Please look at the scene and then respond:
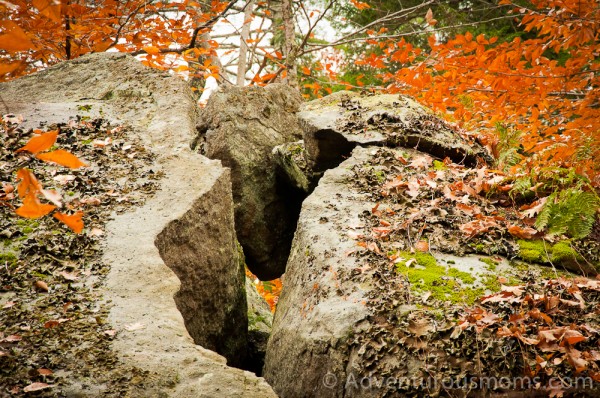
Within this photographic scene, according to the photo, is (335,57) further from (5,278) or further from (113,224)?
(5,278)

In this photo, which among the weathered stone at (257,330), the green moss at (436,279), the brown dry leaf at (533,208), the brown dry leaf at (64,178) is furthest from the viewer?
the weathered stone at (257,330)

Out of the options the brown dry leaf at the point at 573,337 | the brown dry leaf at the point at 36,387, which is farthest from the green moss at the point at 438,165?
the brown dry leaf at the point at 36,387

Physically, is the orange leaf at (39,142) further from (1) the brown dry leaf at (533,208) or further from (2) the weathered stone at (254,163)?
(2) the weathered stone at (254,163)

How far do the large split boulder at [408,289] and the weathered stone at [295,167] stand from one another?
93 centimetres

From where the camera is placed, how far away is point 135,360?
272 centimetres

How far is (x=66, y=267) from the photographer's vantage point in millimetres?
3479

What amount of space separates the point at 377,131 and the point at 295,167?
1.24 m

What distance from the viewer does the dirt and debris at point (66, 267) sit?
2596 millimetres

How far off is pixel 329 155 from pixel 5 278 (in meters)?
3.81

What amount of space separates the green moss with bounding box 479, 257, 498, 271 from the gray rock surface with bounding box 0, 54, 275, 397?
2.04m

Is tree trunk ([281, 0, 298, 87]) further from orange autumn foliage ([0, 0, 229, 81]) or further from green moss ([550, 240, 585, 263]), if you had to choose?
green moss ([550, 240, 585, 263])

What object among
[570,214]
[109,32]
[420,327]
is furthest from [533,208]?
[109,32]

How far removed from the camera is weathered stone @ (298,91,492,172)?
5.30m

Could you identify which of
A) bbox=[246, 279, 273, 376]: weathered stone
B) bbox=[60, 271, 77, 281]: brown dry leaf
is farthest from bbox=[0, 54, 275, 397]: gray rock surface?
bbox=[246, 279, 273, 376]: weathered stone
